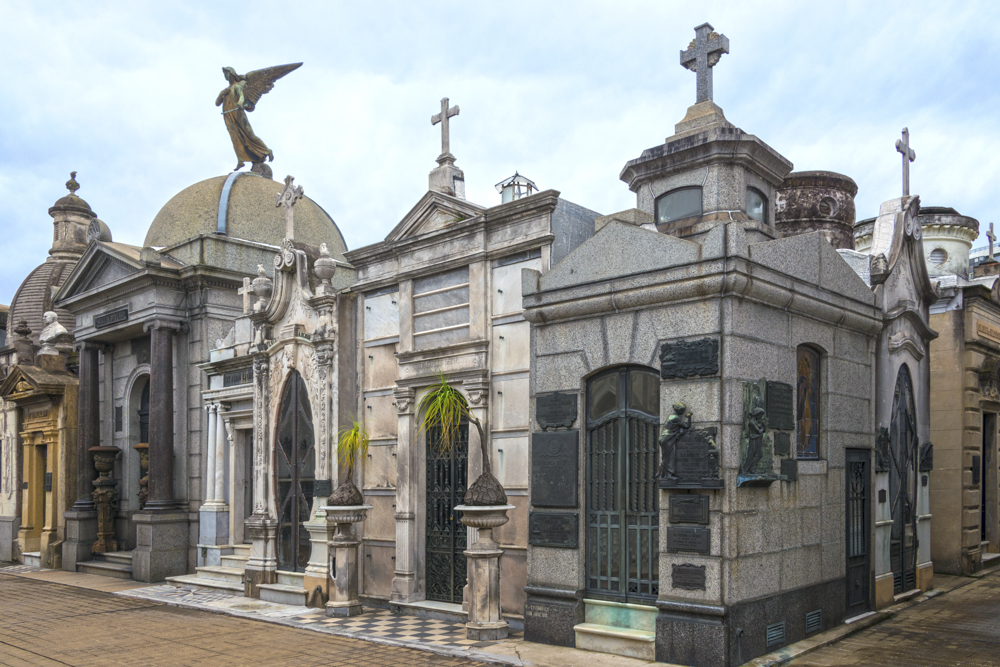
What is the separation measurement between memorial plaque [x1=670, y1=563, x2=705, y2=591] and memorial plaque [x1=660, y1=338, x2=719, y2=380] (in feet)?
5.68

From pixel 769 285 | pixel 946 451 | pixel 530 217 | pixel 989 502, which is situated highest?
pixel 530 217

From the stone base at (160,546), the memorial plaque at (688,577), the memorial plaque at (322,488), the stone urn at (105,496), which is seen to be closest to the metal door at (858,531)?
the memorial plaque at (688,577)

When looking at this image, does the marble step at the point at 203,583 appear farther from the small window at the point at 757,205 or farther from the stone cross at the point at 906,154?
the stone cross at the point at 906,154

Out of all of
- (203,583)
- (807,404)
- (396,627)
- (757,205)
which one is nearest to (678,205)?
(757,205)

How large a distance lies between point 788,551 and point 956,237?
11193 millimetres

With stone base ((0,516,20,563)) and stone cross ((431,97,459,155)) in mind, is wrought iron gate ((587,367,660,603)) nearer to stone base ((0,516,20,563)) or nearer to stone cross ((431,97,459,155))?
stone cross ((431,97,459,155))

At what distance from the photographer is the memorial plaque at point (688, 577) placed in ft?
26.0

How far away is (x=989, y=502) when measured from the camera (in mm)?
14727

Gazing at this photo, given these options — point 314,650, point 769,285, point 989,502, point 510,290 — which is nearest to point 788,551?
point 769,285

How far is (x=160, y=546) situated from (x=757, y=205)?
1191cm

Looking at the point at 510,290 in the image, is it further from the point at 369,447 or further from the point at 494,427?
the point at 369,447

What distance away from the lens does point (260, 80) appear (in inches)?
778

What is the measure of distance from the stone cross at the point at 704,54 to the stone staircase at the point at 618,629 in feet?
19.6

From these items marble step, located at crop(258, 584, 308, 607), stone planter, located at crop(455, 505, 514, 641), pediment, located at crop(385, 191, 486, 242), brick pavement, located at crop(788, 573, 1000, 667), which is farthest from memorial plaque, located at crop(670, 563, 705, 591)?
marble step, located at crop(258, 584, 308, 607)
